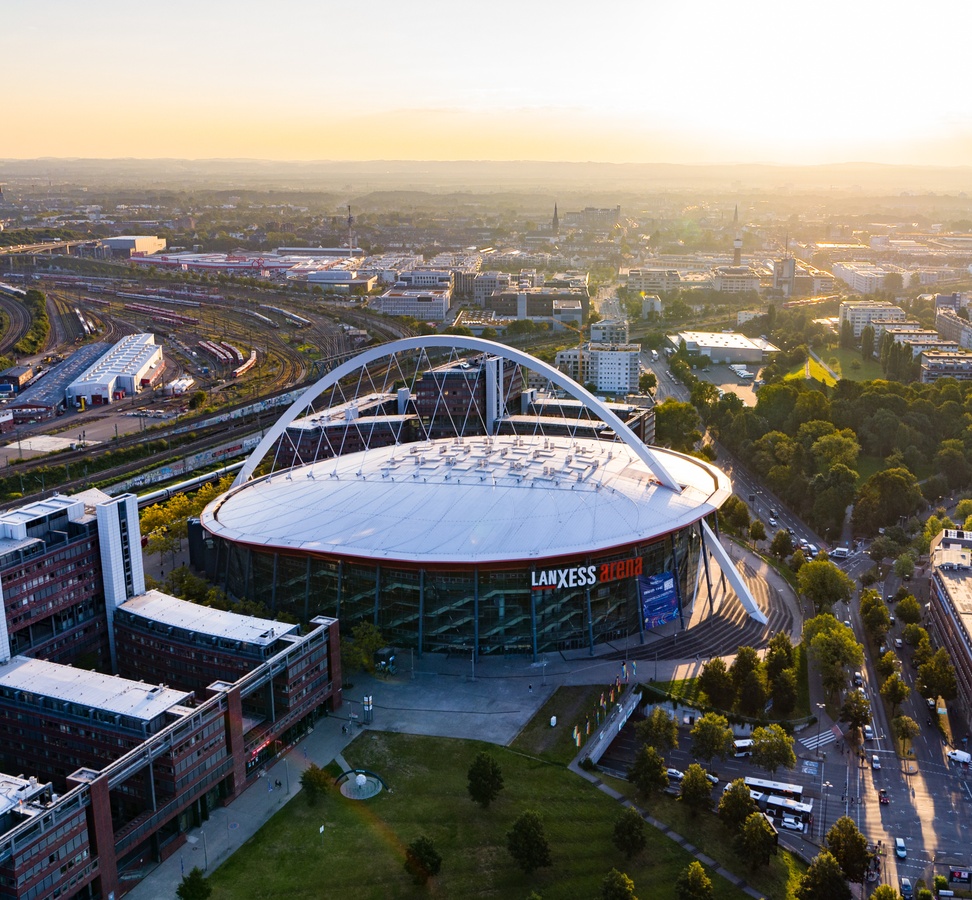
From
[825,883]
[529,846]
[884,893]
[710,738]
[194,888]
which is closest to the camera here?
[194,888]

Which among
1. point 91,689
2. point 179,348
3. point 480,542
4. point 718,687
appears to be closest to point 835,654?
point 718,687

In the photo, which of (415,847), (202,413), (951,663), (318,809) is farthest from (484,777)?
(202,413)

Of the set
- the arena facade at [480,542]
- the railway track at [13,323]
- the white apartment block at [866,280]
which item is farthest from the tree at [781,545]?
the white apartment block at [866,280]

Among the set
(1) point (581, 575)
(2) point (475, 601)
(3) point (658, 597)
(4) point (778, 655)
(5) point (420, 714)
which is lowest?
(5) point (420, 714)

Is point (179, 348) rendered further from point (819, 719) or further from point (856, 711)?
point (856, 711)

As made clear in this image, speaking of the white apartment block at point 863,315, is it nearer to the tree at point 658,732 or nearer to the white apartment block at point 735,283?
the white apartment block at point 735,283

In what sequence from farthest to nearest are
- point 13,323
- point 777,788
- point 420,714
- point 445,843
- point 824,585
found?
point 13,323
point 824,585
point 420,714
point 777,788
point 445,843

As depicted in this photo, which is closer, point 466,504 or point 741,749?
point 741,749

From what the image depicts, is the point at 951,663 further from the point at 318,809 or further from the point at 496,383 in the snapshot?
the point at 496,383
